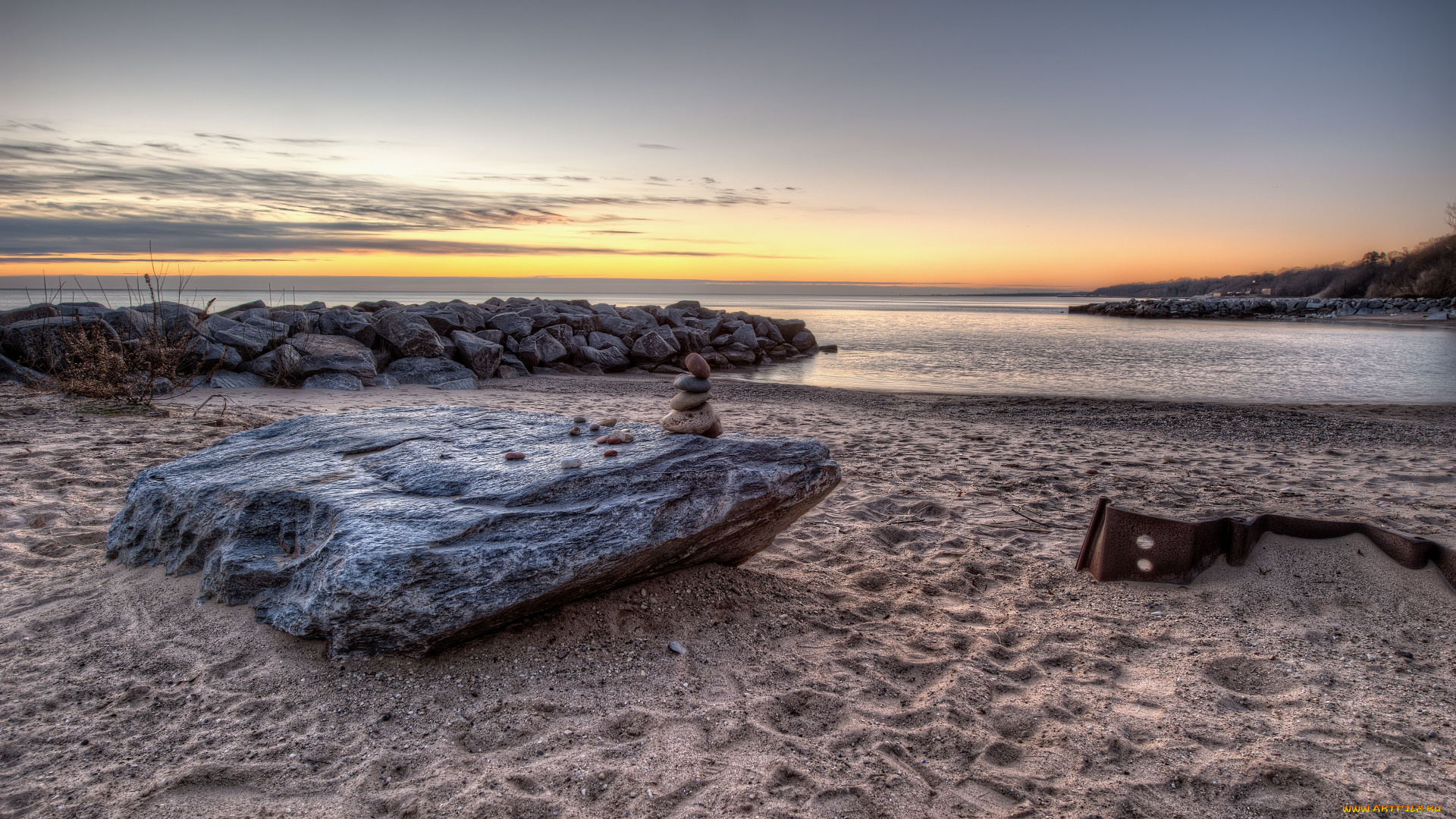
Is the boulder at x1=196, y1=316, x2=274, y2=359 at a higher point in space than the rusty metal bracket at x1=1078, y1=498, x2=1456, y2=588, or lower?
higher

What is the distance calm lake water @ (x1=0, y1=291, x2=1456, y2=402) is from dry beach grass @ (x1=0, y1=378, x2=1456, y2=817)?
9.78 meters

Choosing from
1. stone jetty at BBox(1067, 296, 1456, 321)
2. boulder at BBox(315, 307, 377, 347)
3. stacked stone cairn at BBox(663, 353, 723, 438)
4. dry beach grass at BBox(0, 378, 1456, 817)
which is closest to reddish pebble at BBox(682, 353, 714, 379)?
stacked stone cairn at BBox(663, 353, 723, 438)

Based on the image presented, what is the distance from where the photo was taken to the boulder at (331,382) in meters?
11.0

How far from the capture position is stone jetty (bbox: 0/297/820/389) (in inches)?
375

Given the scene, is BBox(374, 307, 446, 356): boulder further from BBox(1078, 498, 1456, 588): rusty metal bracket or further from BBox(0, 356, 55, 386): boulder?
BBox(1078, 498, 1456, 588): rusty metal bracket

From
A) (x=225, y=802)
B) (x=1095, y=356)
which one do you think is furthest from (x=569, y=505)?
(x=1095, y=356)

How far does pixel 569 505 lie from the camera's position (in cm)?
304

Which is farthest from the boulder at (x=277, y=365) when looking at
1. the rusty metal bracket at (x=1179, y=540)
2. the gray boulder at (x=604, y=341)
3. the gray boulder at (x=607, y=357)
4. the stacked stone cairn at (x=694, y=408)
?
the rusty metal bracket at (x=1179, y=540)

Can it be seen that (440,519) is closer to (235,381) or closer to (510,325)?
(235,381)

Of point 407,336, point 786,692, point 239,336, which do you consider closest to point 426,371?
point 407,336

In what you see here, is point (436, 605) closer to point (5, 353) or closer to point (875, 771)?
point (875, 771)

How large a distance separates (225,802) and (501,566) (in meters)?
1.07

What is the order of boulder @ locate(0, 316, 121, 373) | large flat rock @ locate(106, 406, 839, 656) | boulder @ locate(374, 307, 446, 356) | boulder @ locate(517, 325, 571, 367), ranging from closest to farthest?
1. large flat rock @ locate(106, 406, 839, 656)
2. boulder @ locate(0, 316, 121, 373)
3. boulder @ locate(374, 307, 446, 356)
4. boulder @ locate(517, 325, 571, 367)

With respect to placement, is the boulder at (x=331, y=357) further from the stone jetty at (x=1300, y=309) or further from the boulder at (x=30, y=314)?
the stone jetty at (x=1300, y=309)
